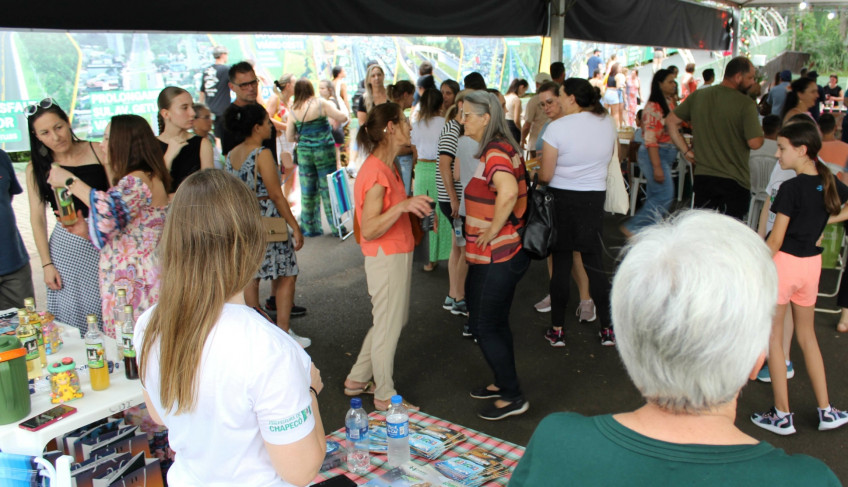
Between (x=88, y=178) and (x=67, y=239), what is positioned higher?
(x=88, y=178)

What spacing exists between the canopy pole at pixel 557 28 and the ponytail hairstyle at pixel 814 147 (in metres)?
4.56

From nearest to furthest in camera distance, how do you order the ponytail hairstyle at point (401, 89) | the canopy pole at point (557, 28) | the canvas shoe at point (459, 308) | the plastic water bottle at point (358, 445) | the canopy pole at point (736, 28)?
the plastic water bottle at point (358, 445) → the canvas shoe at point (459, 308) → the ponytail hairstyle at point (401, 89) → the canopy pole at point (557, 28) → the canopy pole at point (736, 28)

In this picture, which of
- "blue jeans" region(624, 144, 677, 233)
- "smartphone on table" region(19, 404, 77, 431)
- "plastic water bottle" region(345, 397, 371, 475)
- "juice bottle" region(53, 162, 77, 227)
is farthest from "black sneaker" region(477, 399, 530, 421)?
"blue jeans" region(624, 144, 677, 233)

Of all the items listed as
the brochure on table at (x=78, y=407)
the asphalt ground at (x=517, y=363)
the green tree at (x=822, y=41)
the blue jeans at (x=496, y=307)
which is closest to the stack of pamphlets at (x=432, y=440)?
the brochure on table at (x=78, y=407)

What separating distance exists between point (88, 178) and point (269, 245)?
116cm

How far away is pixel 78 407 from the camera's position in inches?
85.0

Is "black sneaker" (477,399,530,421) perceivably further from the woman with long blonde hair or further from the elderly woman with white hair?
the elderly woman with white hair

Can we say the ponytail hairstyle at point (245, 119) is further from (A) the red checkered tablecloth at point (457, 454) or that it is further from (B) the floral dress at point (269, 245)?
(A) the red checkered tablecloth at point (457, 454)

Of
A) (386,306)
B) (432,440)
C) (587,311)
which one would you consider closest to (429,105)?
(587,311)

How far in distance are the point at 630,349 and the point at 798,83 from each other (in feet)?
18.9

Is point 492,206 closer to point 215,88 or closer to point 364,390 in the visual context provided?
point 364,390

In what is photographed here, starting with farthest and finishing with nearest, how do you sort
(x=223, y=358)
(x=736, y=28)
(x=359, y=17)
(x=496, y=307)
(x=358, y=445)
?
(x=736, y=28), (x=359, y=17), (x=496, y=307), (x=358, y=445), (x=223, y=358)

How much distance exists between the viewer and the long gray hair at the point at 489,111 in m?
3.28

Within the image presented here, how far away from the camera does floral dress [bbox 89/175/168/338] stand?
9.99 ft
